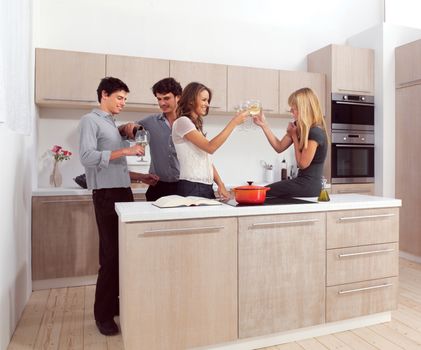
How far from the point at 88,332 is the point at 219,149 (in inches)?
95.8

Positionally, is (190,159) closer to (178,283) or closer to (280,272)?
(178,283)

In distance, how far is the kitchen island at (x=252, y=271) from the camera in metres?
1.93

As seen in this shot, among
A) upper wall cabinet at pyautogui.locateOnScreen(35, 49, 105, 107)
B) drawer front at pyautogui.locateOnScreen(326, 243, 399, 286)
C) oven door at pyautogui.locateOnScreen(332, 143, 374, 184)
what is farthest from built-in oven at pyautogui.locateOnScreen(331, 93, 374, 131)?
upper wall cabinet at pyautogui.locateOnScreen(35, 49, 105, 107)

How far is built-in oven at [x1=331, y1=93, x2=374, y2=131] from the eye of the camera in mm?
4262

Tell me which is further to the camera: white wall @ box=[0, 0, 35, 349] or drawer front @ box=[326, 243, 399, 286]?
drawer front @ box=[326, 243, 399, 286]

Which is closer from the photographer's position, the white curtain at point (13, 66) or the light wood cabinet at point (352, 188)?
the white curtain at point (13, 66)

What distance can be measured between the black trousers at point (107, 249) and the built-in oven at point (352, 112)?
9.01 ft

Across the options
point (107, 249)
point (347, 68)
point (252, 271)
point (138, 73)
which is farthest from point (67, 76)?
point (347, 68)

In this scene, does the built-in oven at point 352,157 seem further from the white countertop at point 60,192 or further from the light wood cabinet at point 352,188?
the white countertop at point 60,192

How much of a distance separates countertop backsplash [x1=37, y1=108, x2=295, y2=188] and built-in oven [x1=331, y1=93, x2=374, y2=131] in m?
0.59

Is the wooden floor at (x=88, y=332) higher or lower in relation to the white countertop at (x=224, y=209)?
lower

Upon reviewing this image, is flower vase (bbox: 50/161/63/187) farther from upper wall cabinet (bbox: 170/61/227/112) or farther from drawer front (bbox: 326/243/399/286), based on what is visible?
drawer front (bbox: 326/243/399/286)

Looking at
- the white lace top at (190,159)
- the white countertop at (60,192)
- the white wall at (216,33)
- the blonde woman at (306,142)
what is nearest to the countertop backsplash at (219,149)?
the white wall at (216,33)

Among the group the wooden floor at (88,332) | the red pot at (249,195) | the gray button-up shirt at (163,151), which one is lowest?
the wooden floor at (88,332)
